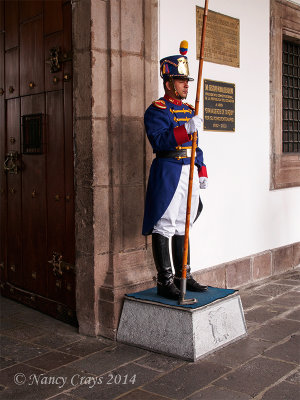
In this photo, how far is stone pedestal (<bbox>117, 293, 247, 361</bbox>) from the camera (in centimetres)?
352

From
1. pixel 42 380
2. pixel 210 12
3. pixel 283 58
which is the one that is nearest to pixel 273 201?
pixel 283 58

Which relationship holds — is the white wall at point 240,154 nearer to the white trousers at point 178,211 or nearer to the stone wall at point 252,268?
the stone wall at point 252,268

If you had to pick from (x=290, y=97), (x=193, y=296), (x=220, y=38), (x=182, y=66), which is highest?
(x=220, y=38)

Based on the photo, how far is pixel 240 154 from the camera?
525 centimetres

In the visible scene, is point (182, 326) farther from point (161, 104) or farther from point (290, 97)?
point (290, 97)

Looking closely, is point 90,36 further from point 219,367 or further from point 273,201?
point 273,201

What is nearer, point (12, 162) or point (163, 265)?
point (163, 265)

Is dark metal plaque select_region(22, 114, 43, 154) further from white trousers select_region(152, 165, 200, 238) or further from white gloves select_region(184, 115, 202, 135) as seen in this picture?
white gloves select_region(184, 115, 202, 135)

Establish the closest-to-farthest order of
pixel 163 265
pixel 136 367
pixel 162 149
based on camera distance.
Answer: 1. pixel 136 367
2. pixel 162 149
3. pixel 163 265

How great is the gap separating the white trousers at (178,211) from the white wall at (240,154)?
88cm

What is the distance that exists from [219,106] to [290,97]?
1.64m

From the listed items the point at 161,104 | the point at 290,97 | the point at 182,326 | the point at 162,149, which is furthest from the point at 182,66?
the point at 290,97

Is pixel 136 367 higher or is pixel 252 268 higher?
pixel 252 268

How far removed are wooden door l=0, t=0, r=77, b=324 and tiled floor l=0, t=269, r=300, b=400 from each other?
443 mm
